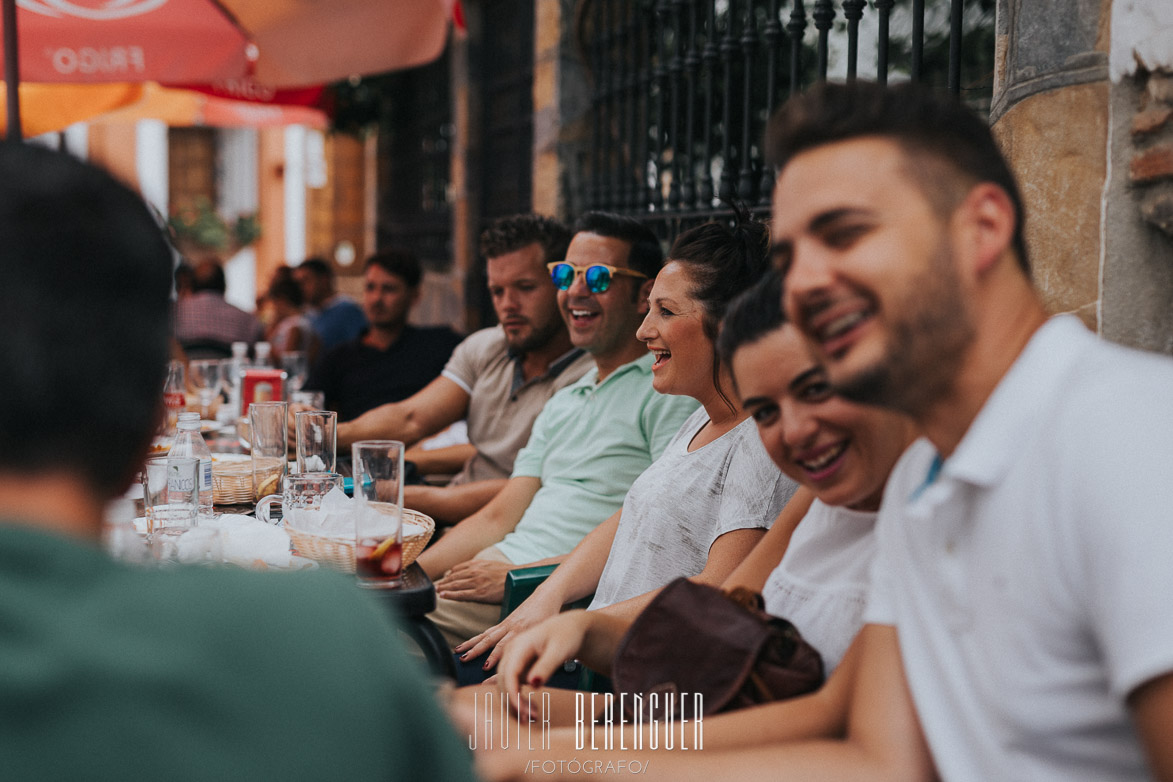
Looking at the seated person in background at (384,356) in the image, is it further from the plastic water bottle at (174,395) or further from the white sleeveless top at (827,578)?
the white sleeveless top at (827,578)

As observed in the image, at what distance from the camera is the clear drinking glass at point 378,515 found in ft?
6.69

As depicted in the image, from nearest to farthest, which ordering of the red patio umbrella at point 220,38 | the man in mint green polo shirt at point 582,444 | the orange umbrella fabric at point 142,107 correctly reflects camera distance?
the man in mint green polo shirt at point 582,444 → the red patio umbrella at point 220,38 → the orange umbrella fabric at point 142,107

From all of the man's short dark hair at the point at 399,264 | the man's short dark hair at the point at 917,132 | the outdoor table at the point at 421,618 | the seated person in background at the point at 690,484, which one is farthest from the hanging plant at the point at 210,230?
the man's short dark hair at the point at 917,132

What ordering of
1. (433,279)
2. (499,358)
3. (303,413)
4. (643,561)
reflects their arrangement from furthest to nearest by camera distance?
(433,279) < (499,358) < (303,413) < (643,561)

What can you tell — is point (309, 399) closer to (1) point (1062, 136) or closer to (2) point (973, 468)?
(1) point (1062, 136)

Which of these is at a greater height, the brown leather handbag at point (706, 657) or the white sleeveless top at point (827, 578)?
the white sleeveless top at point (827, 578)

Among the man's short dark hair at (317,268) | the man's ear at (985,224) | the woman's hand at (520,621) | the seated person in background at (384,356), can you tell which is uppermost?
the man's short dark hair at (317,268)

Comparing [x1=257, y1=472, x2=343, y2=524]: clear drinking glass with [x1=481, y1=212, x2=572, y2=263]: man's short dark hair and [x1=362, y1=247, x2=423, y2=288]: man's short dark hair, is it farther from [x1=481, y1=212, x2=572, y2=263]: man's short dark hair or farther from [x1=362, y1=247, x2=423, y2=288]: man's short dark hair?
[x1=362, y1=247, x2=423, y2=288]: man's short dark hair

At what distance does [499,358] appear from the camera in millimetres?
4227

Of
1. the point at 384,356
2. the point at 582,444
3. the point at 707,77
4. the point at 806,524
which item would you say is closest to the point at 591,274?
A: the point at 582,444

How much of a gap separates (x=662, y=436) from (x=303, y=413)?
42.7 inches

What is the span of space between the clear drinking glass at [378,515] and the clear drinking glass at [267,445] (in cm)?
91

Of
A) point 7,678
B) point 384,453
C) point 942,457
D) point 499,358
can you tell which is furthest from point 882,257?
point 499,358

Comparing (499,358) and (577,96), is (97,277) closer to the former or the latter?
(499,358)
